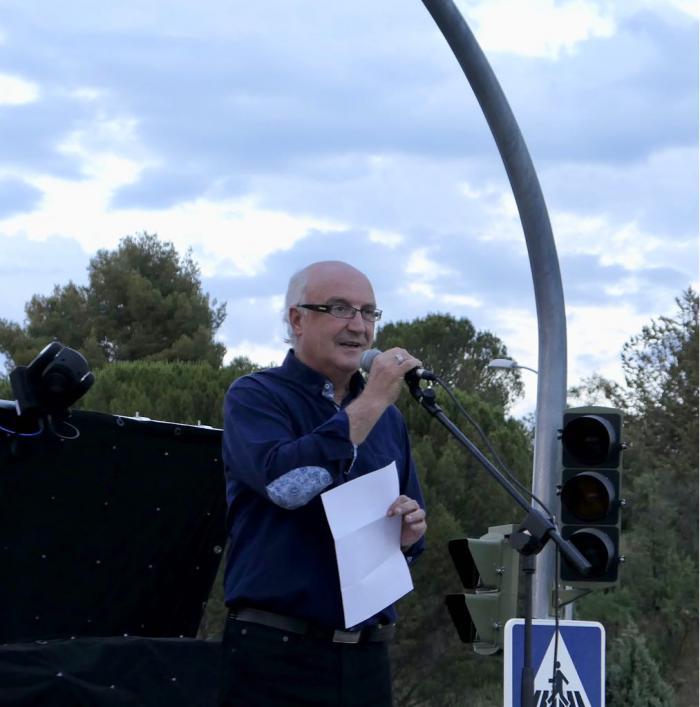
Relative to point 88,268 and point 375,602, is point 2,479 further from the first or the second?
point 88,268

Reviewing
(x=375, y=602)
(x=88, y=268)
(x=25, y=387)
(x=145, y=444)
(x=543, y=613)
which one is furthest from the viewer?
(x=88, y=268)

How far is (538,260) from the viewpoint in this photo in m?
7.78

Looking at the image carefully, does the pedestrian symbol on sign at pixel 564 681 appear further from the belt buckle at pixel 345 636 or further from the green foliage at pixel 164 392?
the green foliage at pixel 164 392

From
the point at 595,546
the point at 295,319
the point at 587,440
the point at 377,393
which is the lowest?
the point at 595,546

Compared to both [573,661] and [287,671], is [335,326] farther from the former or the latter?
[573,661]

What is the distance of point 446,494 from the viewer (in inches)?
806

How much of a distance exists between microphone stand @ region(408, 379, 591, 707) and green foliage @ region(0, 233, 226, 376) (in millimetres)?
30367

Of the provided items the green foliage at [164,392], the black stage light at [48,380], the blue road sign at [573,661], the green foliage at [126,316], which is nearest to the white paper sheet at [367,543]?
the black stage light at [48,380]

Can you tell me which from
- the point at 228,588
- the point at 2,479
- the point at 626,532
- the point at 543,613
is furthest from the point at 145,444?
the point at 626,532

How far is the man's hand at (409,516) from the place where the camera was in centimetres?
370

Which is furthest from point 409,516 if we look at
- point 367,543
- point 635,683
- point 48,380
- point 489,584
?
point 635,683

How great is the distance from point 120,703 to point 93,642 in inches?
10.5

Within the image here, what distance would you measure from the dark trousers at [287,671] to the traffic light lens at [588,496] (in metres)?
3.29

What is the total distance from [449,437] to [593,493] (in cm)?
1399
